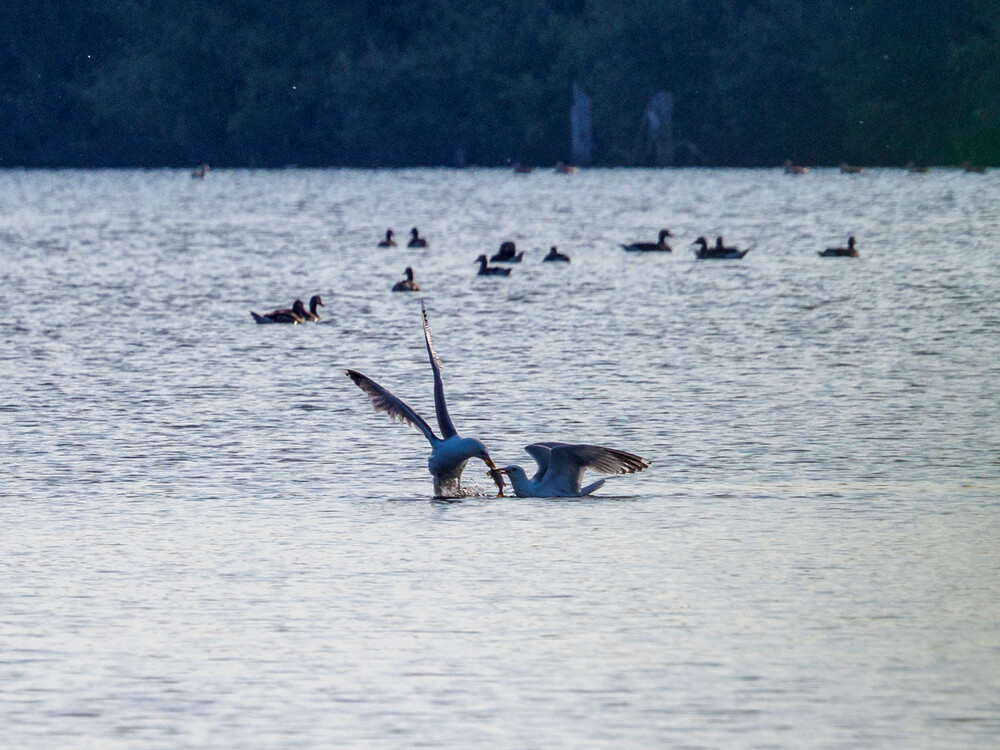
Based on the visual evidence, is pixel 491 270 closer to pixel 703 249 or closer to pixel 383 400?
pixel 703 249

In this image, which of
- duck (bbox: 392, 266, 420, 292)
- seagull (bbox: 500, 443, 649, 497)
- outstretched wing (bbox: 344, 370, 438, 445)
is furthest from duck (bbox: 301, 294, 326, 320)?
seagull (bbox: 500, 443, 649, 497)

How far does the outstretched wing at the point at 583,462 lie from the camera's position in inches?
544

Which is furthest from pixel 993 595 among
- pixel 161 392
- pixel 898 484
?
pixel 161 392

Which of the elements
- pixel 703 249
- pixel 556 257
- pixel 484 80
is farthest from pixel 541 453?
pixel 484 80

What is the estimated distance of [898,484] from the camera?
14258 millimetres

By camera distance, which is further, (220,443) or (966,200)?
(966,200)

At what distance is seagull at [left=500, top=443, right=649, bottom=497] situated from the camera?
13.8 m

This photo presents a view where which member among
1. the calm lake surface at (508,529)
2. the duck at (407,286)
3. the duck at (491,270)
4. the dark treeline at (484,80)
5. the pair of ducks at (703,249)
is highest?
the dark treeline at (484,80)

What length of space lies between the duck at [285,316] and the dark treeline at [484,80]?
53583mm

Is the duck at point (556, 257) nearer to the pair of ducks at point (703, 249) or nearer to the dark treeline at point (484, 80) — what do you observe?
the pair of ducks at point (703, 249)

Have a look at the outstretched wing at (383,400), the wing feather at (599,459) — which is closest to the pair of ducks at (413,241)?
the outstretched wing at (383,400)

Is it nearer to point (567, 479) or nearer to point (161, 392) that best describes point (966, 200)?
point (161, 392)

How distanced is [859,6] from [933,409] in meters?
65.8

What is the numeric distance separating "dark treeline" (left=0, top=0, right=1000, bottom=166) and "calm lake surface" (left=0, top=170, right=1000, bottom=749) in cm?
5156
